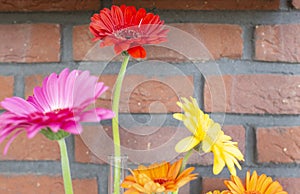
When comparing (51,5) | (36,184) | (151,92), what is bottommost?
(36,184)

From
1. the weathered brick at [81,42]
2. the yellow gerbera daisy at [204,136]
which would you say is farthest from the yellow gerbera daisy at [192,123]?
the weathered brick at [81,42]

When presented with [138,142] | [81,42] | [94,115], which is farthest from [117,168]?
[81,42]

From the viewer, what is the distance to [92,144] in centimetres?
45

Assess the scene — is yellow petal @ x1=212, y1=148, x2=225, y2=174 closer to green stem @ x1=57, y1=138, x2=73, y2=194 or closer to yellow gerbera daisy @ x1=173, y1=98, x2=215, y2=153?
yellow gerbera daisy @ x1=173, y1=98, x2=215, y2=153

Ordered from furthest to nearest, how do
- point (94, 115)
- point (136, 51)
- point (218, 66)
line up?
1. point (218, 66)
2. point (136, 51)
3. point (94, 115)

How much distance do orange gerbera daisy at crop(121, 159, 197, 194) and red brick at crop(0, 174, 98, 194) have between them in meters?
0.20

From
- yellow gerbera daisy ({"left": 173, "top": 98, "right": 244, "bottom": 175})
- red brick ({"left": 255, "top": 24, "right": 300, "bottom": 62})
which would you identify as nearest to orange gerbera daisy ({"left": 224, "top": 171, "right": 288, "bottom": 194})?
yellow gerbera daisy ({"left": 173, "top": 98, "right": 244, "bottom": 175})

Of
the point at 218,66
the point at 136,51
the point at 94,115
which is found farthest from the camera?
the point at 218,66

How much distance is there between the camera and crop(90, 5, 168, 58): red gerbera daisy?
1.45 feet

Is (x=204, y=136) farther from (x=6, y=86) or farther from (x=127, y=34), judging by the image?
(x=6, y=86)

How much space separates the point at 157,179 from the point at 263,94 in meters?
0.25

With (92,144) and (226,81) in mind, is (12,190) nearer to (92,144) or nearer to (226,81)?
(92,144)

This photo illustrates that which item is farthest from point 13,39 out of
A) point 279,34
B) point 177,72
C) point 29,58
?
point 279,34

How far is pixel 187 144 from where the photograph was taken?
0.46m
